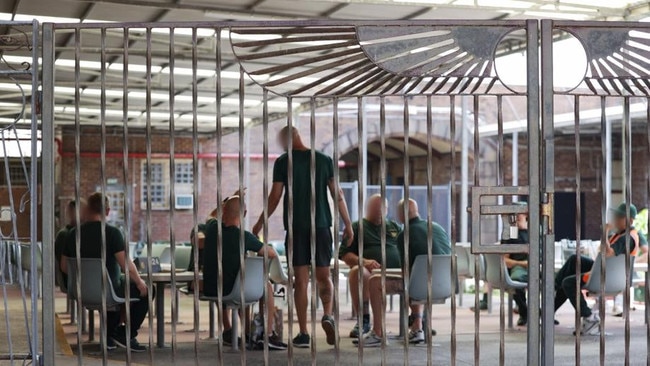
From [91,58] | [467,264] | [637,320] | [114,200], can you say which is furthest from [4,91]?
[637,320]

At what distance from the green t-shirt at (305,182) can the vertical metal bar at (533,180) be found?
296cm

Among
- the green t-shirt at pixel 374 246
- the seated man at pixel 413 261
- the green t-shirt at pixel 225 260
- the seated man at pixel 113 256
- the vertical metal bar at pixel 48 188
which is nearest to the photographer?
the vertical metal bar at pixel 48 188

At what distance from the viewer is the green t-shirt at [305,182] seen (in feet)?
Result: 25.4

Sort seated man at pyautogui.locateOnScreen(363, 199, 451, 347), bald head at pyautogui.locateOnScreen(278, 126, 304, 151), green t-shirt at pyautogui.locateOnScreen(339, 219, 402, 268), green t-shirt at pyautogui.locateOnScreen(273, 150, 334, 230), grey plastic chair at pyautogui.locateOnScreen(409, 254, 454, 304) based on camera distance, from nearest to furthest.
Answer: bald head at pyautogui.locateOnScreen(278, 126, 304, 151) → green t-shirt at pyautogui.locateOnScreen(273, 150, 334, 230) → grey plastic chair at pyautogui.locateOnScreen(409, 254, 454, 304) → seated man at pyautogui.locateOnScreen(363, 199, 451, 347) → green t-shirt at pyautogui.locateOnScreen(339, 219, 402, 268)

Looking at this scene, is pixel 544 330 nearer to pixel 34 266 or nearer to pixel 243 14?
pixel 34 266

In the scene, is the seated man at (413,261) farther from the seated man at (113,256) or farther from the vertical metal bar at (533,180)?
the vertical metal bar at (533,180)

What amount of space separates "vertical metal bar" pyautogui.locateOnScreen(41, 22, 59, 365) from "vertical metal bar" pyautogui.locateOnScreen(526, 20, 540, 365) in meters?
2.12

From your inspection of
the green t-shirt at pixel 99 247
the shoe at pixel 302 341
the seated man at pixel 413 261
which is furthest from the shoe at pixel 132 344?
the seated man at pixel 413 261

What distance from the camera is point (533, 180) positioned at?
4.87 m

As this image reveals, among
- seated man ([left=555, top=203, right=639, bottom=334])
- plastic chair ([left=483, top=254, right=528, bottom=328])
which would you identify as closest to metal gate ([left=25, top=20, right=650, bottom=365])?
plastic chair ([left=483, top=254, right=528, bottom=328])

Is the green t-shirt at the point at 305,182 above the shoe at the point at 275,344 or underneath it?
above

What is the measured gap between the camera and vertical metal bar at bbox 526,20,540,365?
4867 millimetres

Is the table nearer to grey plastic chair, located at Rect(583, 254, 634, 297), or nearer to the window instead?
grey plastic chair, located at Rect(583, 254, 634, 297)

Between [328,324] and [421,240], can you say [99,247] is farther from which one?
[421,240]
